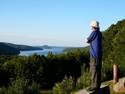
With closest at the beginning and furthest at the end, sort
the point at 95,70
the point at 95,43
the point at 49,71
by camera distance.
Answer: the point at 95,70
the point at 95,43
the point at 49,71

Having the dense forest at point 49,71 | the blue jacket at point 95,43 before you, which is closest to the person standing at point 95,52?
the blue jacket at point 95,43

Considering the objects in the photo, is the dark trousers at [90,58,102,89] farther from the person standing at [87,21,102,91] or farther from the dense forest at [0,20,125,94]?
the dense forest at [0,20,125,94]

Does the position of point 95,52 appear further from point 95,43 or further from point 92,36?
point 92,36

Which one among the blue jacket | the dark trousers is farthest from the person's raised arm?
the dark trousers

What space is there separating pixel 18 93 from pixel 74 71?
26.8 m

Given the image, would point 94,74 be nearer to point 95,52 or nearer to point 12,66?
point 95,52

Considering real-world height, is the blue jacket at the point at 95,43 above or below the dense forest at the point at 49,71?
above

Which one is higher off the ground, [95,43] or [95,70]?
[95,43]

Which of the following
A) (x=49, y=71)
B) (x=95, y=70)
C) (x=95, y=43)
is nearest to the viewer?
(x=95, y=70)

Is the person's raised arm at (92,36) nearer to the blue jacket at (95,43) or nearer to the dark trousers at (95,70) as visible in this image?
the blue jacket at (95,43)

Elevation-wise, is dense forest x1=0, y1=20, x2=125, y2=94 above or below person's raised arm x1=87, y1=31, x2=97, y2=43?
below

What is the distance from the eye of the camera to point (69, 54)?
226 ft

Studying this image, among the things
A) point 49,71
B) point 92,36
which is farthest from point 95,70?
A: point 49,71

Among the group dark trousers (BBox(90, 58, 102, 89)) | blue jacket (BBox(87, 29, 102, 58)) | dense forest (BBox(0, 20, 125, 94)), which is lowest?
dense forest (BBox(0, 20, 125, 94))
